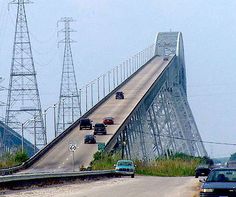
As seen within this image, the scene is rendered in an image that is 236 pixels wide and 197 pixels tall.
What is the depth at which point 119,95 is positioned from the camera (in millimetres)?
126625

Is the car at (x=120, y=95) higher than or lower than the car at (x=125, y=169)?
higher

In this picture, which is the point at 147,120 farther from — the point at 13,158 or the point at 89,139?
the point at 13,158

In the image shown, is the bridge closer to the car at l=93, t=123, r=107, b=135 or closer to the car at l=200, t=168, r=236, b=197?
the car at l=93, t=123, r=107, b=135

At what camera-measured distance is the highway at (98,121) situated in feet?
274

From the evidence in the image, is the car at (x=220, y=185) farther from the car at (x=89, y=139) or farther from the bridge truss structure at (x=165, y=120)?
the car at (x=89, y=139)

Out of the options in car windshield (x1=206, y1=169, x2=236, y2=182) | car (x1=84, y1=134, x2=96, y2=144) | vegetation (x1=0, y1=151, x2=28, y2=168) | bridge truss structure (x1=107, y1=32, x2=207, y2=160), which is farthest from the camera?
bridge truss structure (x1=107, y1=32, x2=207, y2=160)

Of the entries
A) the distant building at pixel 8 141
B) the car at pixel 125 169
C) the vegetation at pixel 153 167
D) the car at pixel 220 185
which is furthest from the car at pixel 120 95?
the car at pixel 220 185

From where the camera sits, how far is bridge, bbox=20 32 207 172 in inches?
3639

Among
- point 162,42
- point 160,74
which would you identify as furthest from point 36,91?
point 162,42

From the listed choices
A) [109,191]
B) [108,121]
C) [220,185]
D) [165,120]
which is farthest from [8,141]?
[220,185]

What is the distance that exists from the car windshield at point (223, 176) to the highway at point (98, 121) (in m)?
46.6

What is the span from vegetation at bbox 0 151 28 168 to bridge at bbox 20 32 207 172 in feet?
5.18

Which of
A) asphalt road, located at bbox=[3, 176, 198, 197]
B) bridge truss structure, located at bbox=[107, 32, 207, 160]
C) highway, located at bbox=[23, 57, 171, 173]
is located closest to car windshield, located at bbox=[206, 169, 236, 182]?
asphalt road, located at bbox=[3, 176, 198, 197]

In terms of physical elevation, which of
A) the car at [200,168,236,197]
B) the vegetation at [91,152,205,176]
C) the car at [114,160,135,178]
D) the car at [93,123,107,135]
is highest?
the car at [93,123,107,135]
